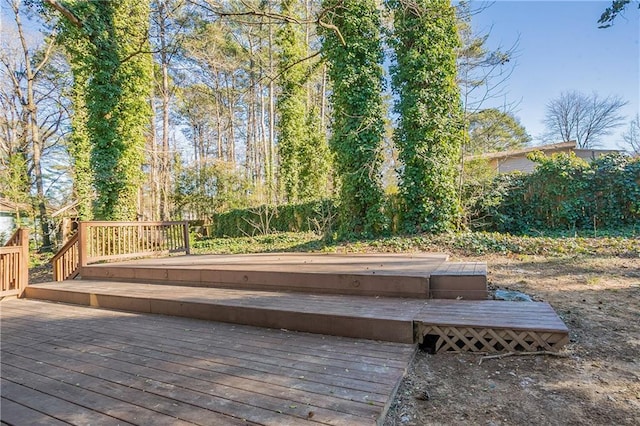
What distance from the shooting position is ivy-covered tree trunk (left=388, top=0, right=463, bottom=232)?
688 cm

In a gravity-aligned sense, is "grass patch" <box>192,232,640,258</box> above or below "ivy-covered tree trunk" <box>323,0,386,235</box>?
below

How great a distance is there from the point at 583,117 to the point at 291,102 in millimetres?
19301

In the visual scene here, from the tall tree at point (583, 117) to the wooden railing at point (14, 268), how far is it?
1032 inches

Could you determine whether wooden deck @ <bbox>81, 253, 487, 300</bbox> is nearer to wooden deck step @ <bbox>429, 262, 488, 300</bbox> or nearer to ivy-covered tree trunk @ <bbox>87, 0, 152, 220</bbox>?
wooden deck step @ <bbox>429, 262, 488, 300</bbox>

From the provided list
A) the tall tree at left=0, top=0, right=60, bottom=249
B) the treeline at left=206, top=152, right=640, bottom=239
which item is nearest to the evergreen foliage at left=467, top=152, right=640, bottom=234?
the treeline at left=206, top=152, right=640, bottom=239

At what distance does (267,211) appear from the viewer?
12664 mm

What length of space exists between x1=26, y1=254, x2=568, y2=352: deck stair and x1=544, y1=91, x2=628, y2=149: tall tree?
2259 centimetres

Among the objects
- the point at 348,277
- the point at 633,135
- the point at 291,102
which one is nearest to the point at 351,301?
the point at 348,277

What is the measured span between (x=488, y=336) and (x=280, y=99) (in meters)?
12.8

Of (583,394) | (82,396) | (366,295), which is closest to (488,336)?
(583,394)

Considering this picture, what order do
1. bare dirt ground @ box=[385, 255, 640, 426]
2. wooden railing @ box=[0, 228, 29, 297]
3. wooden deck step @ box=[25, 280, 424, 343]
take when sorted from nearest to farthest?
1. bare dirt ground @ box=[385, 255, 640, 426]
2. wooden deck step @ box=[25, 280, 424, 343]
3. wooden railing @ box=[0, 228, 29, 297]

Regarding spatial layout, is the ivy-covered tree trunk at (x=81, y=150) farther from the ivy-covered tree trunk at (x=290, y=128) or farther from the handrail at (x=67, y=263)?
the ivy-covered tree trunk at (x=290, y=128)

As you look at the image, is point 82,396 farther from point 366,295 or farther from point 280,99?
point 280,99

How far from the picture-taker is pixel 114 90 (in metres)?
8.24
